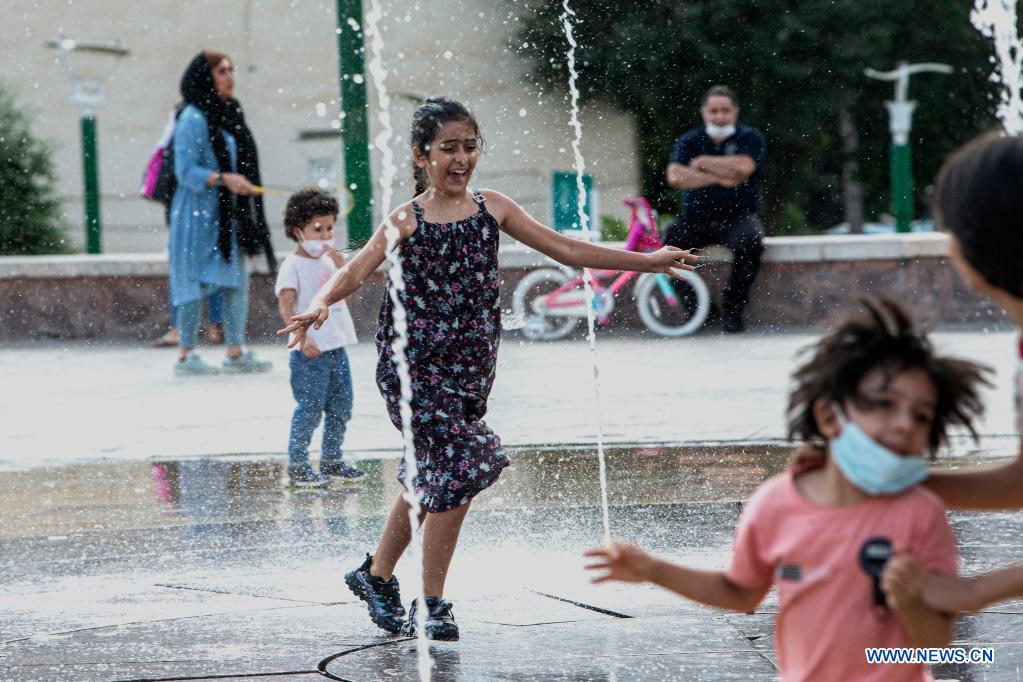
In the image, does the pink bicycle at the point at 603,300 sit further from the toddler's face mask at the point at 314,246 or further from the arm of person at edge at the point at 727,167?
the toddler's face mask at the point at 314,246

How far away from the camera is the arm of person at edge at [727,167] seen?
11.8 meters

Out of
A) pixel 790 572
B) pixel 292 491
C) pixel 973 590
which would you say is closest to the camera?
pixel 973 590

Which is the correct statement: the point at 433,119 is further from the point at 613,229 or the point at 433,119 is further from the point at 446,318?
the point at 613,229

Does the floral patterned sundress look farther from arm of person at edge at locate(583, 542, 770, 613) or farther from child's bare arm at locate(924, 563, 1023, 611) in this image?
child's bare arm at locate(924, 563, 1023, 611)

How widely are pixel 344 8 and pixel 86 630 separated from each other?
291 inches

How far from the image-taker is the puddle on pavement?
6234 mm

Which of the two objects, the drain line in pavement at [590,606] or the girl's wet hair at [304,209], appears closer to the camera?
the drain line in pavement at [590,606]

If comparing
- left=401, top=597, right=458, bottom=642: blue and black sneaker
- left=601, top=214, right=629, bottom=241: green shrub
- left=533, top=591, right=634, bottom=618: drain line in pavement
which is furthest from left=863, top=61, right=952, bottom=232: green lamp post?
left=401, top=597, right=458, bottom=642: blue and black sneaker

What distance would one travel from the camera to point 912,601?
2.13 meters

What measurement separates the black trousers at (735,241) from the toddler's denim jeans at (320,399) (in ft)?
18.7

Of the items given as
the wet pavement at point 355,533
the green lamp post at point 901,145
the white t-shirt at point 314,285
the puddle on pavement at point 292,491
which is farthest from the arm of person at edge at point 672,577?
the green lamp post at point 901,145

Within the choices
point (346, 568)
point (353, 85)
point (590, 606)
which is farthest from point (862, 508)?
point (353, 85)

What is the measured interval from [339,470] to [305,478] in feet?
0.53

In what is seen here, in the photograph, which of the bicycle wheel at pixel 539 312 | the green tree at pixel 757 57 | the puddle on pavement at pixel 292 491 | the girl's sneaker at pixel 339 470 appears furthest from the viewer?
the green tree at pixel 757 57
